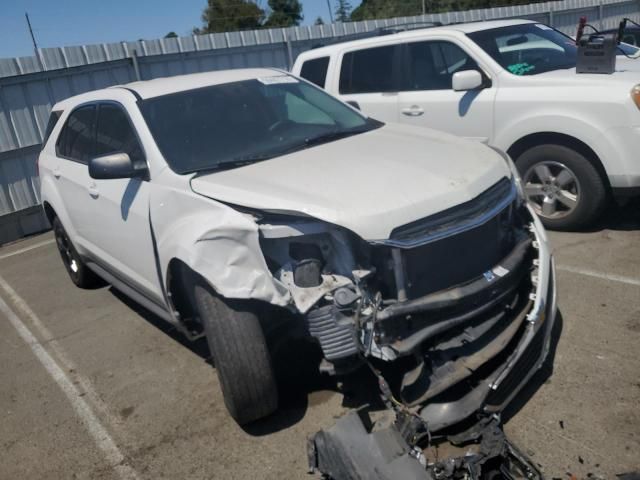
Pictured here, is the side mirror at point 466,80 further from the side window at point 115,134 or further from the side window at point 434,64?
the side window at point 115,134

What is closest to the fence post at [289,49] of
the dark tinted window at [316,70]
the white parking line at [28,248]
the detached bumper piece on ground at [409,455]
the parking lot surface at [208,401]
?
the dark tinted window at [316,70]

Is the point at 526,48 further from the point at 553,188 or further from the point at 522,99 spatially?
the point at 553,188

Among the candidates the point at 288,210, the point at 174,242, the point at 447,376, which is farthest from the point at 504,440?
the point at 174,242

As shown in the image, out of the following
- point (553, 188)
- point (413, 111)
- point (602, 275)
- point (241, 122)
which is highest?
point (241, 122)

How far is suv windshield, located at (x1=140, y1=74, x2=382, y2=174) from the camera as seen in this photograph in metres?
3.67

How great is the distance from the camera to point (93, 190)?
173 inches

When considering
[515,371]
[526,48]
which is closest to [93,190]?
[515,371]

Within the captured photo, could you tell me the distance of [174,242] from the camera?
3.22 meters

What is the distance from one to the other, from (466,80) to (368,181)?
2.87 meters

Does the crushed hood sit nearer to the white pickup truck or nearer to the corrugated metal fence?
the white pickup truck

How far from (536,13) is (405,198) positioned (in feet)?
47.6

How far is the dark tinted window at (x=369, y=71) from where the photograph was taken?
6.39 metres

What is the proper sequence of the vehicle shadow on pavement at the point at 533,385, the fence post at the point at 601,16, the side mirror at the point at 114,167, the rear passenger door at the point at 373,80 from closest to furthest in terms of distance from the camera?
the vehicle shadow on pavement at the point at 533,385, the side mirror at the point at 114,167, the rear passenger door at the point at 373,80, the fence post at the point at 601,16

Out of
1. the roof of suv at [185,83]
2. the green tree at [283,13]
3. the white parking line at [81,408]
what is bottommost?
the white parking line at [81,408]
